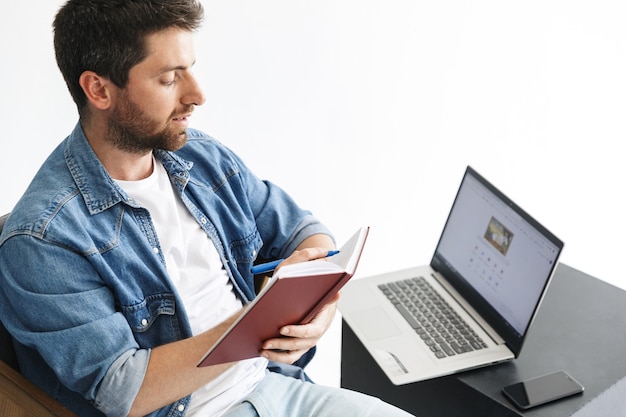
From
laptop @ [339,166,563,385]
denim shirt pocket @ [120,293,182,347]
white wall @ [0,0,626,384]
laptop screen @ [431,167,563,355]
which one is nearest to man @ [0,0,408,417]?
denim shirt pocket @ [120,293,182,347]

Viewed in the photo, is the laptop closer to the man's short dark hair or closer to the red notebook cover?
the red notebook cover

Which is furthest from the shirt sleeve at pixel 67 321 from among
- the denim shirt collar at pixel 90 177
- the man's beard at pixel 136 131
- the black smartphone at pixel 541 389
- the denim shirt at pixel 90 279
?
the black smartphone at pixel 541 389

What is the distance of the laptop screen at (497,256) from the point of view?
1745mm

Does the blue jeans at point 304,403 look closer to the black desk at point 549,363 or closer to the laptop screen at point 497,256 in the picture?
the black desk at point 549,363

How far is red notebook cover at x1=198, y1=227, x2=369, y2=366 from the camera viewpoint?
4.48 ft

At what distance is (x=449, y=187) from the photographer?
3.08 metres

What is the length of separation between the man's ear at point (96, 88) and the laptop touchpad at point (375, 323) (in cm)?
72

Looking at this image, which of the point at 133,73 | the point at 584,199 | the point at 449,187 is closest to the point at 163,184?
the point at 133,73

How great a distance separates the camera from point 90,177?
1558 millimetres

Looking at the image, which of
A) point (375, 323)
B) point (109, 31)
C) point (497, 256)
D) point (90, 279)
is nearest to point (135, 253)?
point (90, 279)

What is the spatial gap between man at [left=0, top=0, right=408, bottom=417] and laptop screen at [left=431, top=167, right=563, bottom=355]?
33cm

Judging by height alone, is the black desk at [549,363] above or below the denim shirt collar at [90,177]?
below

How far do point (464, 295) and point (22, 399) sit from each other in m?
0.95

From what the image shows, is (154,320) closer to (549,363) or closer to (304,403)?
(304,403)
